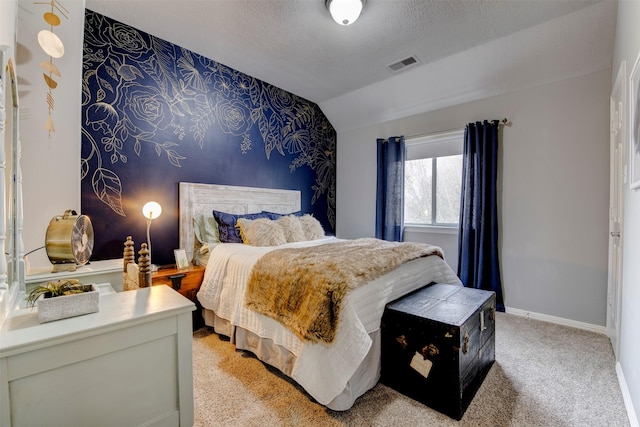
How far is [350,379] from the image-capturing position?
5.43 feet

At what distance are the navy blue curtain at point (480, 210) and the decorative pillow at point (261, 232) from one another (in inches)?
82.5

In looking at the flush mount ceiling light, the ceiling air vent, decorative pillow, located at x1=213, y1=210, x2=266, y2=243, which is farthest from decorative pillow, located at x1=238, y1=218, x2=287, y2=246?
the ceiling air vent

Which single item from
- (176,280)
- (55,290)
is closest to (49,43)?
(55,290)

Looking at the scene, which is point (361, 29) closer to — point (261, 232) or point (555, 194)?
point (261, 232)

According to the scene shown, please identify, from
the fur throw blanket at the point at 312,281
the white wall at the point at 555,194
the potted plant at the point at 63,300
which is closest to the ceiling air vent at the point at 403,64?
the white wall at the point at 555,194

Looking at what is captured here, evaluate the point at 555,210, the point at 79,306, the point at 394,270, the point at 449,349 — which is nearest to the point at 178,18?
the point at 79,306

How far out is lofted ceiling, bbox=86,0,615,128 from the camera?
2367 mm

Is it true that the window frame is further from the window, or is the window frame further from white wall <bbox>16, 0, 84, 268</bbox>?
white wall <bbox>16, 0, 84, 268</bbox>

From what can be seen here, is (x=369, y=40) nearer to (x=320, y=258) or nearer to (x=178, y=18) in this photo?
(x=178, y=18)

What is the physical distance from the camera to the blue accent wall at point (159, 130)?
8.31 feet

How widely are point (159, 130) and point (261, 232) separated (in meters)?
1.44

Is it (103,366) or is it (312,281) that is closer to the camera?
(103,366)

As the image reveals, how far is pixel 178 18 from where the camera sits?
8.37 feet

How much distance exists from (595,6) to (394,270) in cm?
268
